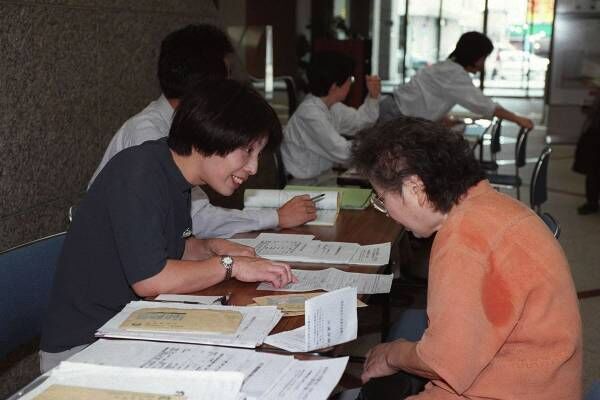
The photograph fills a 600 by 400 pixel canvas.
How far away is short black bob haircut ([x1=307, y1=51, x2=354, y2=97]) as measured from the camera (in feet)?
13.4

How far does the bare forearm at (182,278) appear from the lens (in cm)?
166

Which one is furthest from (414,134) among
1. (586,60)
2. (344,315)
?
(586,60)

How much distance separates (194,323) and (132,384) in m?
0.28

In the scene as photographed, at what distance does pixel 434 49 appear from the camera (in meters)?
12.5

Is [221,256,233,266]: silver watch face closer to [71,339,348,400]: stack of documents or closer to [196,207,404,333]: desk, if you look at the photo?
[196,207,404,333]: desk

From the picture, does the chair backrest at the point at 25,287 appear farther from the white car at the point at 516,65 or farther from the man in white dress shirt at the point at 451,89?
the white car at the point at 516,65

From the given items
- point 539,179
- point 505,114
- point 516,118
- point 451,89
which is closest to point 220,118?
point 539,179

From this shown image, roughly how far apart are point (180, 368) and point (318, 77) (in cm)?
306

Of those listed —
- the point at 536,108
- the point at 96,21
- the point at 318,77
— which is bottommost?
the point at 536,108

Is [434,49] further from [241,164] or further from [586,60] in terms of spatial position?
[241,164]

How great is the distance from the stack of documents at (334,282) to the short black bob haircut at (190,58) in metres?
0.89

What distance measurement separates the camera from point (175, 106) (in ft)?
8.04

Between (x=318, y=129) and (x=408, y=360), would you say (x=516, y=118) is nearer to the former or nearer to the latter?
(x=318, y=129)

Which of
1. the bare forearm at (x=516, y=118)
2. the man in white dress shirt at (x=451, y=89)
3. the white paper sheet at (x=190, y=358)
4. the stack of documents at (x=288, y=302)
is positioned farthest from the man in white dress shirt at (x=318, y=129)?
the white paper sheet at (x=190, y=358)
